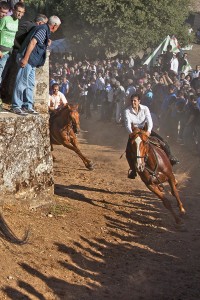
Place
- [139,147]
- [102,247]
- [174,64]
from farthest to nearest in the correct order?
1. [174,64]
2. [139,147]
3. [102,247]

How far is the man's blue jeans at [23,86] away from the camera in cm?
1348

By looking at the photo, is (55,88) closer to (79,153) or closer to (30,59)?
(79,153)

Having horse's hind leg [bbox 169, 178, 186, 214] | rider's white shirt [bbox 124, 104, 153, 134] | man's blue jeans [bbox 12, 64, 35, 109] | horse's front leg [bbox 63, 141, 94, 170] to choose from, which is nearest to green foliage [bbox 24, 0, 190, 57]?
horse's front leg [bbox 63, 141, 94, 170]

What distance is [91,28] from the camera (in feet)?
135

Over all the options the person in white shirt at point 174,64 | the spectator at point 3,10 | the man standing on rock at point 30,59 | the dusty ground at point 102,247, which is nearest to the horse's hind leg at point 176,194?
the dusty ground at point 102,247

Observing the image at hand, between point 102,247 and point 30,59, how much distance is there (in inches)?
157

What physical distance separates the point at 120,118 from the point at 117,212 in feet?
47.7

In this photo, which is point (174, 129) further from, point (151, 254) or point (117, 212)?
point (151, 254)

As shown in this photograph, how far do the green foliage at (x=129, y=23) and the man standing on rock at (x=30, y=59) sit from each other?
1047 inches

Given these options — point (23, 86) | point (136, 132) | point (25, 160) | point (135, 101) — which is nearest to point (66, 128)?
point (135, 101)

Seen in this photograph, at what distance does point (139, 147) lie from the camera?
1416cm

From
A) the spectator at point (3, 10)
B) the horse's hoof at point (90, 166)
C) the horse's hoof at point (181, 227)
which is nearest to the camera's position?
the spectator at point (3, 10)

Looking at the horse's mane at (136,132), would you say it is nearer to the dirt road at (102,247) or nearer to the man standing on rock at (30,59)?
the dirt road at (102,247)

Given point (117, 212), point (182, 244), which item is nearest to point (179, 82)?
point (117, 212)
